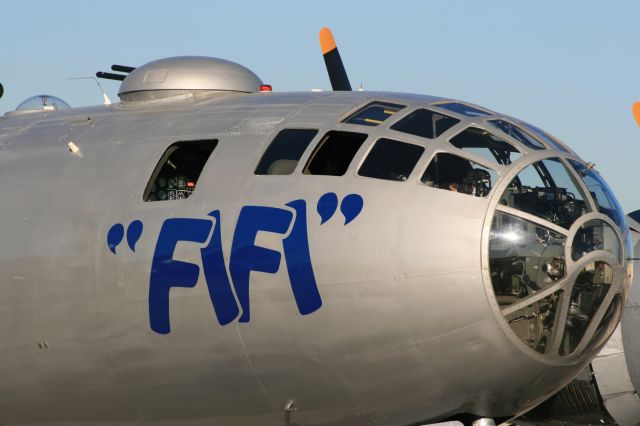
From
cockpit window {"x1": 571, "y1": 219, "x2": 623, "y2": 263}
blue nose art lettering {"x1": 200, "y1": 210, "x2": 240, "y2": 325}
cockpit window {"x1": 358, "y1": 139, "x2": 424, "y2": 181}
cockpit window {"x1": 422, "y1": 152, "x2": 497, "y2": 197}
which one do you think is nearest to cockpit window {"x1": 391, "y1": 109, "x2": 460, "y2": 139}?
cockpit window {"x1": 358, "y1": 139, "x2": 424, "y2": 181}

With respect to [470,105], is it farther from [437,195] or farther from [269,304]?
[269,304]

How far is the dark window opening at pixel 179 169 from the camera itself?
45.9ft

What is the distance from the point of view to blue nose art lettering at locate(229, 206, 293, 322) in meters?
12.7

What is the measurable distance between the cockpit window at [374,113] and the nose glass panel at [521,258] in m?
1.92

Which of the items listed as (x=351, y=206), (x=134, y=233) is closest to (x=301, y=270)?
(x=351, y=206)

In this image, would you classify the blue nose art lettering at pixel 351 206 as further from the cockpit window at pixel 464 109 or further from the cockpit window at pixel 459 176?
the cockpit window at pixel 464 109

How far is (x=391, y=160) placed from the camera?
1288 centimetres

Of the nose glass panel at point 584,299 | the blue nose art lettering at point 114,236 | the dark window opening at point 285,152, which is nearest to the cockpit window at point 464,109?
the dark window opening at point 285,152

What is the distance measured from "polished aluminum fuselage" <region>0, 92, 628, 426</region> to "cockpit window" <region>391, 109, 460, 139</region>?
0.14m

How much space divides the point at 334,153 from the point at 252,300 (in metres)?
1.91

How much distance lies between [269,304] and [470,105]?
356 cm

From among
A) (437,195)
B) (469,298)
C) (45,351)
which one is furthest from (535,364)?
(45,351)

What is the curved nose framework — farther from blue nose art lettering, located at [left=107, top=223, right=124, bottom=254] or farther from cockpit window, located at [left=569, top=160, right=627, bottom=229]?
blue nose art lettering, located at [left=107, top=223, right=124, bottom=254]

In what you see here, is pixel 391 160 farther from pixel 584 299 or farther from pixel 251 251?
pixel 584 299
